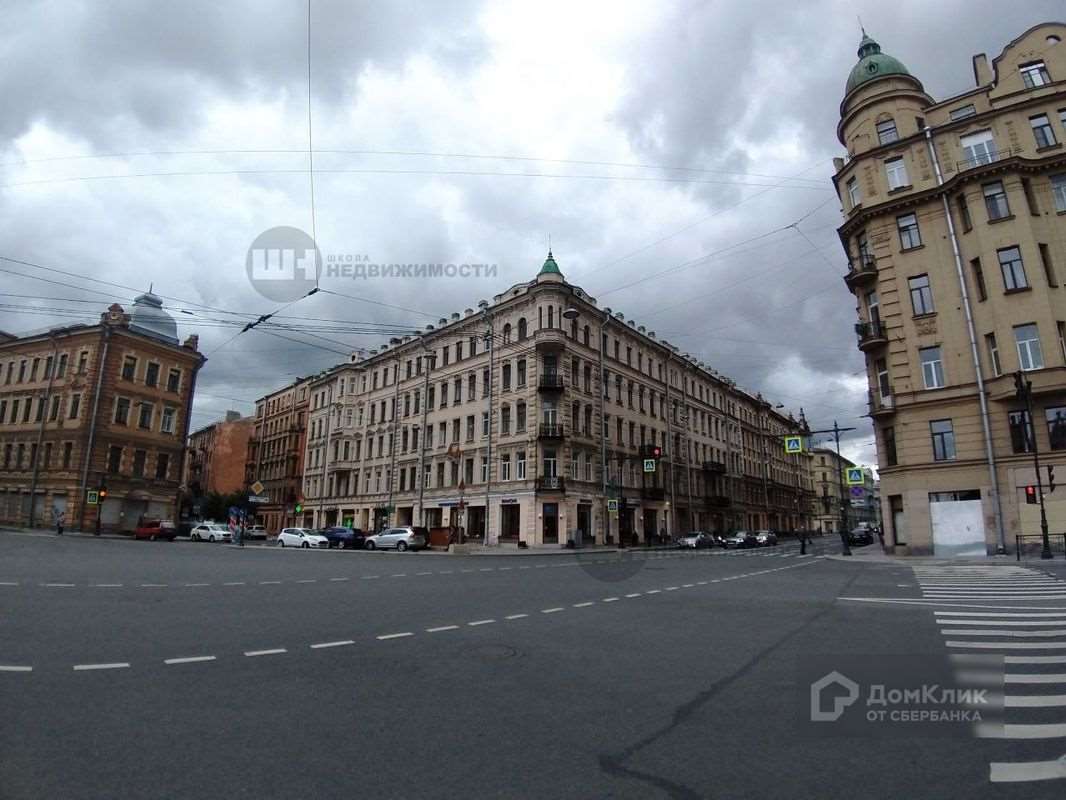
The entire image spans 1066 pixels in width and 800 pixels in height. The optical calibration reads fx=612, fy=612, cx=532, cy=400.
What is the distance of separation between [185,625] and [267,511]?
73.0 meters

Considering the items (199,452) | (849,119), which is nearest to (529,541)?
(849,119)

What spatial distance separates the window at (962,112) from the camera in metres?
31.6

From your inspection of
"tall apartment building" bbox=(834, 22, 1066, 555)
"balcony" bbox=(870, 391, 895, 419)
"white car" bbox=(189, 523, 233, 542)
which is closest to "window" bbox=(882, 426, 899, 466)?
"tall apartment building" bbox=(834, 22, 1066, 555)

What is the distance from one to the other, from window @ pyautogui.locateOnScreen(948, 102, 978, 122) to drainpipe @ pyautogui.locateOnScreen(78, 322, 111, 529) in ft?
195

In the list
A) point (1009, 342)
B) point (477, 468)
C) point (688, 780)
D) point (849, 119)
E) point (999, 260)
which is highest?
point (849, 119)

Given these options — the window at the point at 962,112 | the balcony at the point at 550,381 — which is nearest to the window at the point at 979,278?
the window at the point at 962,112

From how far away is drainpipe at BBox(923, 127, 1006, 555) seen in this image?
2734 cm

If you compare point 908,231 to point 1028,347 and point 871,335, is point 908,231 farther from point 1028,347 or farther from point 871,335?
point 1028,347

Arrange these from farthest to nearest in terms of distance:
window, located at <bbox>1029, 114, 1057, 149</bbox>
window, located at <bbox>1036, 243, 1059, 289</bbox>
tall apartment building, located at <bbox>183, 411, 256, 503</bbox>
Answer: tall apartment building, located at <bbox>183, 411, 256, 503</bbox>, window, located at <bbox>1029, 114, 1057, 149</bbox>, window, located at <bbox>1036, 243, 1059, 289</bbox>

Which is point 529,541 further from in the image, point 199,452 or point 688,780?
point 199,452

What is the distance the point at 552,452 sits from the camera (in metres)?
42.1

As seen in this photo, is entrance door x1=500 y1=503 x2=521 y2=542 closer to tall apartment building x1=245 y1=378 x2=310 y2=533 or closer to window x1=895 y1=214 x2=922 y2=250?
window x1=895 y1=214 x2=922 y2=250

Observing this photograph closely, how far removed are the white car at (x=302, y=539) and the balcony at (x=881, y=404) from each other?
1408 inches

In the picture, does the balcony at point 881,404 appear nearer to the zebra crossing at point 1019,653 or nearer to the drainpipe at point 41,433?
the zebra crossing at point 1019,653
